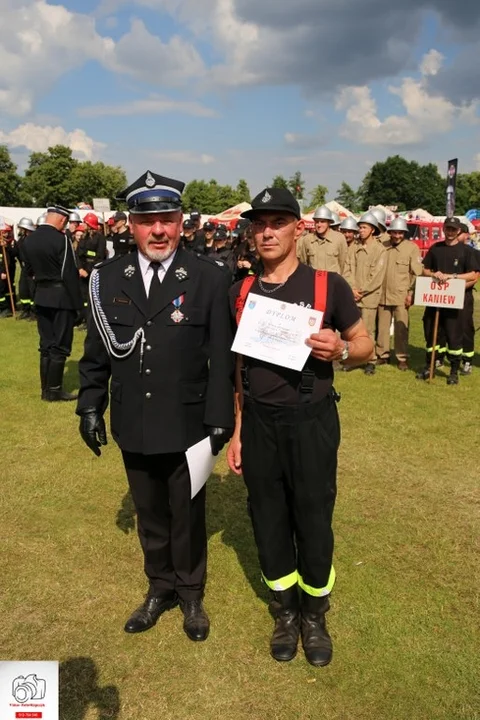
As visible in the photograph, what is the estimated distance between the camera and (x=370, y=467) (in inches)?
209

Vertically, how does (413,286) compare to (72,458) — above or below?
above

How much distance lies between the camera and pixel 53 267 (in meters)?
Result: 7.03

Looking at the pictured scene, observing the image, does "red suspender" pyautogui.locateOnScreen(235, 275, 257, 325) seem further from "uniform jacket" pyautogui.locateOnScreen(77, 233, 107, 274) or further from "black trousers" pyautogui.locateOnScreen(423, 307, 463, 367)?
"uniform jacket" pyautogui.locateOnScreen(77, 233, 107, 274)

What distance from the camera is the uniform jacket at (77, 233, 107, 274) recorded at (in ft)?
41.3

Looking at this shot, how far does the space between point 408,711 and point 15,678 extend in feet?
6.08

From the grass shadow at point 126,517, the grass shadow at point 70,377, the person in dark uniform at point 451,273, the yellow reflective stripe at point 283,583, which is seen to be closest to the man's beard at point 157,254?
the yellow reflective stripe at point 283,583

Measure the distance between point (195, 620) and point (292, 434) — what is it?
1.32 meters

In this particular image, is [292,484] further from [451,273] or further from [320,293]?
[451,273]

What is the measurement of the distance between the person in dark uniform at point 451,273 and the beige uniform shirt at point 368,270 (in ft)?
2.25

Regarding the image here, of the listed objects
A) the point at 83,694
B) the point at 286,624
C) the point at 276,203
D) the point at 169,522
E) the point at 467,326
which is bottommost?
the point at 83,694

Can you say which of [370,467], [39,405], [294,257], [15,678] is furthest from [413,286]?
[15,678]

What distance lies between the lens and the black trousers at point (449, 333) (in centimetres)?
811

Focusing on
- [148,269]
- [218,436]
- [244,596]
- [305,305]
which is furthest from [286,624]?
[148,269]

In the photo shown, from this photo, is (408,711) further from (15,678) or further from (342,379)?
(342,379)
